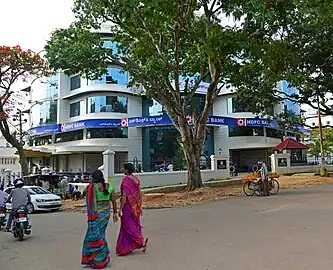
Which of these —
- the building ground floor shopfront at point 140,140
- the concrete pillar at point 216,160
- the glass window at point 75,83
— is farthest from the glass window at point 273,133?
the glass window at point 75,83

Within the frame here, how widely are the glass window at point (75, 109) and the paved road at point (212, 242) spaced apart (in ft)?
104

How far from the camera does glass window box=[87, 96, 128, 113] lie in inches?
1620

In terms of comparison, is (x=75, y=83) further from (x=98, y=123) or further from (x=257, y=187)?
(x=257, y=187)

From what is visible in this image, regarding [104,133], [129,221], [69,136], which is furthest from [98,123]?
[129,221]

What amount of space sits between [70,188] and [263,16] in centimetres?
1474

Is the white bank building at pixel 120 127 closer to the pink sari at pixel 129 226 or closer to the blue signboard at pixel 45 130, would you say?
the blue signboard at pixel 45 130

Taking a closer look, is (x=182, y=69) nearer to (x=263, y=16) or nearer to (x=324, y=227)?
(x=263, y=16)

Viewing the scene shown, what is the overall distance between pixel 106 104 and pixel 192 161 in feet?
78.7

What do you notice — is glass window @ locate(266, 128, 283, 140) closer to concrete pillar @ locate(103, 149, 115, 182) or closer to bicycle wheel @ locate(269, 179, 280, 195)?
bicycle wheel @ locate(269, 179, 280, 195)

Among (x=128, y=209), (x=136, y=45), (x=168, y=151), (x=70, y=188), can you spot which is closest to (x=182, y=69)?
(x=136, y=45)

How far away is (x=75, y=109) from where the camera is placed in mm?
44125

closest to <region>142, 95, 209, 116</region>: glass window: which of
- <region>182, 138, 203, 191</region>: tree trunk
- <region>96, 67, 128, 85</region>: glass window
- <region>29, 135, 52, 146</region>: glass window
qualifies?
<region>96, 67, 128, 85</region>: glass window

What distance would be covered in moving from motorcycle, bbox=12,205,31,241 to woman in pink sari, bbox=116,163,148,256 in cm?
353

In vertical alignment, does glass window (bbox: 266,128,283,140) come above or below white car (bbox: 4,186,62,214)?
above
